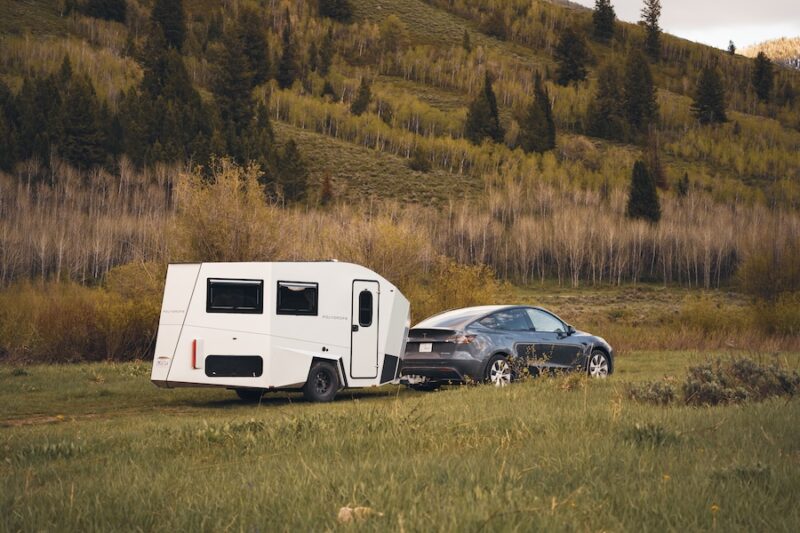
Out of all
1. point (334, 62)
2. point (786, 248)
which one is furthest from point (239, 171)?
point (334, 62)

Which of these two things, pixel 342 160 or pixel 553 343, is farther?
pixel 342 160

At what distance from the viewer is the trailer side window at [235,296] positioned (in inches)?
645

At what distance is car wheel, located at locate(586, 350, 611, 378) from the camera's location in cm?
1873

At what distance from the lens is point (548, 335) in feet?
59.0

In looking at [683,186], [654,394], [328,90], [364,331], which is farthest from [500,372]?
[328,90]

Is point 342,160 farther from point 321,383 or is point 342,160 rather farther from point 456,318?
point 321,383

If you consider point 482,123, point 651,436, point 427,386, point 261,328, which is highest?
point 482,123

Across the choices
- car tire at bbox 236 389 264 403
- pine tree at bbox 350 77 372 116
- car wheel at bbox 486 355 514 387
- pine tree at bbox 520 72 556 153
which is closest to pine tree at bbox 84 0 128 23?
pine tree at bbox 350 77 372 116

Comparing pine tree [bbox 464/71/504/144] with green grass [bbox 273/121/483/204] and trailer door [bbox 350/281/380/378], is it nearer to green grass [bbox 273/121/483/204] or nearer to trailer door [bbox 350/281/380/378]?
green grass [bbox 273/121/483/204]

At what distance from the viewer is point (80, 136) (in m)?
108

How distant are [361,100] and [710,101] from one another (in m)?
65.9

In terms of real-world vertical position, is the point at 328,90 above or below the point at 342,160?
above

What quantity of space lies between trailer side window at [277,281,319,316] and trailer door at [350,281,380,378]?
0.93 m

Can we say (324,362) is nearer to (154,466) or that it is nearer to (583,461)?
(154,466)
